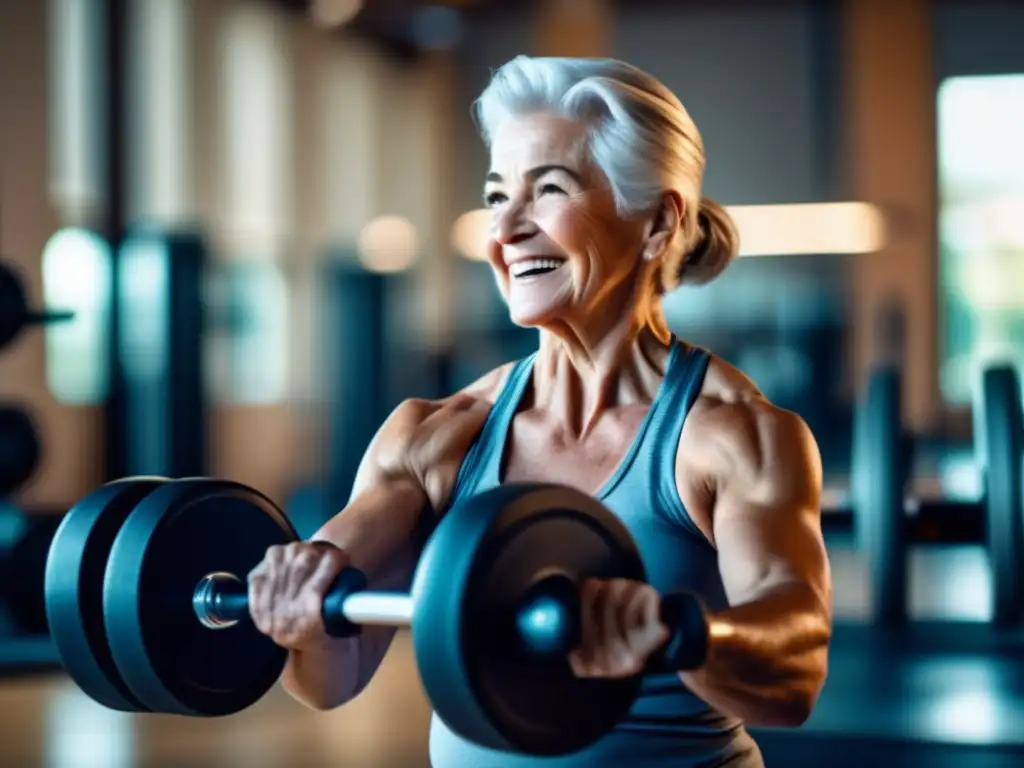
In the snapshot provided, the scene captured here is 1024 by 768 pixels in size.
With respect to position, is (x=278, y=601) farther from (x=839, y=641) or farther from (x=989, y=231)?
(x=989, y=231)

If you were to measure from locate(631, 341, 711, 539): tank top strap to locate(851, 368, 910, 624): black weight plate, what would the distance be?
1869 millimetres

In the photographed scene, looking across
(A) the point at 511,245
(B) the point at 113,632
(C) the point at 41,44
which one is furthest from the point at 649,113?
(C) the point at 41,44

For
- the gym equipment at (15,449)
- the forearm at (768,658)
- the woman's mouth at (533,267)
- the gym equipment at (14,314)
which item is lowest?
the forearm at (768,658)

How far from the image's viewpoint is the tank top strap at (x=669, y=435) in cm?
125

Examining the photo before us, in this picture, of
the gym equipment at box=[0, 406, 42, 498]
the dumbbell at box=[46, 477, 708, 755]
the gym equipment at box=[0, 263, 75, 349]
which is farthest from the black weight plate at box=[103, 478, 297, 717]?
the gym equipment at box=[0, 406, 42, 498]

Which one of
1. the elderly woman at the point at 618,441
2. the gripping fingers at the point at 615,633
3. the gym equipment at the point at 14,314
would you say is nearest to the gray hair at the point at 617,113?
the elderly woman at the point at 618,441

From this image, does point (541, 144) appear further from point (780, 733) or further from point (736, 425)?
point (780, 733)

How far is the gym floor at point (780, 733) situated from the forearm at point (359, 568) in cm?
114

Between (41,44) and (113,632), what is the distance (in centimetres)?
576

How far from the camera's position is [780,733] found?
2.41 meters

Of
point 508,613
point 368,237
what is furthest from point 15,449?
point 368,237

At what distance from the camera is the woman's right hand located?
1.23 metres

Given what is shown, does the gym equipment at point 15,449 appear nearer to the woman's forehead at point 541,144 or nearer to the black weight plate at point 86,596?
the black weight plate at point 86,596

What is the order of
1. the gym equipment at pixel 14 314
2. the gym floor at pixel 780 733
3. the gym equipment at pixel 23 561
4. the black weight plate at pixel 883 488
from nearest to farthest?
the gym floor at pixel 780 733 < the black weight plate at pixel 883 488 < the gym equipment at pixel 14 314 < the gym equipment at pixel 23 561
